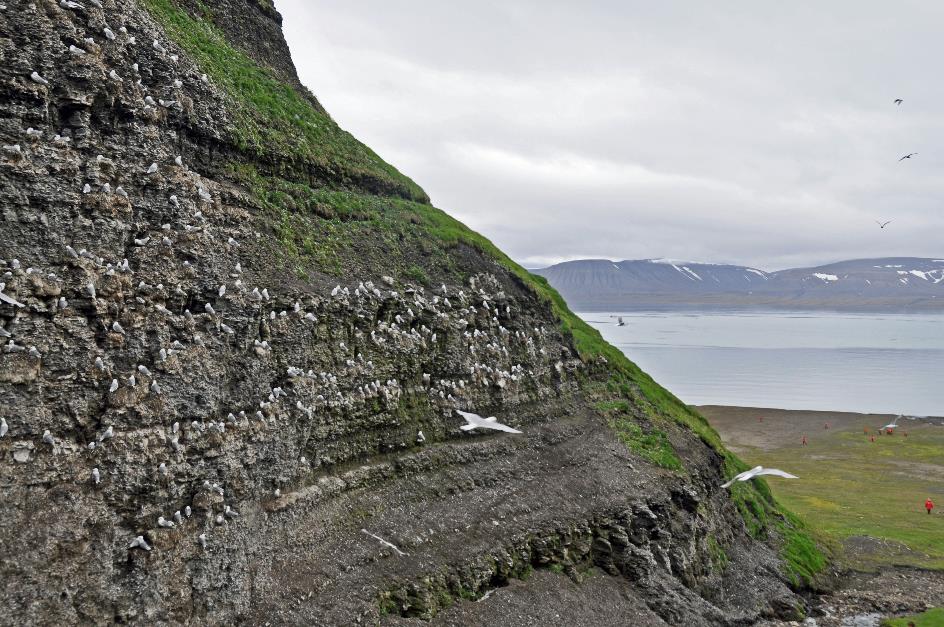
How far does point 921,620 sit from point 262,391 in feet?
136

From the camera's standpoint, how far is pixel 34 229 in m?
23.0

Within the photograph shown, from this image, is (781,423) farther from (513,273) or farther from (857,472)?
(513,273)

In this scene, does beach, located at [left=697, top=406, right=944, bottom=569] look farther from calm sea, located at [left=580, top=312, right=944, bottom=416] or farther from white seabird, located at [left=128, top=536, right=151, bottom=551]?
white seabird, located at [left=128, top=536, right=151, bottom=551]

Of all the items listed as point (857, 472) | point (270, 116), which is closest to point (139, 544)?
point (270, 116)

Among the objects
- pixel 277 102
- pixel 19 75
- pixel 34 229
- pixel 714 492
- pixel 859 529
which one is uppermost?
pixel 277 102

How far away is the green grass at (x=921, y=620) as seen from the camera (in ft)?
137

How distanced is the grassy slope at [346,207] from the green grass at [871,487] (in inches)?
318

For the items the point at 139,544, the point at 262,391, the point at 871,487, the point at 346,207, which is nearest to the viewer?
the point at 139,544

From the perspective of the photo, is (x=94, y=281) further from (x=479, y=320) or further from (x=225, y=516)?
(x=479, y=320)

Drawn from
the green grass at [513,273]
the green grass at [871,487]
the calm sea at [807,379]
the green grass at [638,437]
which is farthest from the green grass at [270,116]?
the calm sea at [807,379]

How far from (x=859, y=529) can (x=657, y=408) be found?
932 inches

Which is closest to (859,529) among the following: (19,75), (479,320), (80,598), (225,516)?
(479,320)

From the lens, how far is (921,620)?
42.4 meters

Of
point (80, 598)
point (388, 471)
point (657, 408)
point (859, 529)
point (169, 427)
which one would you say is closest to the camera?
point (80, 598)
